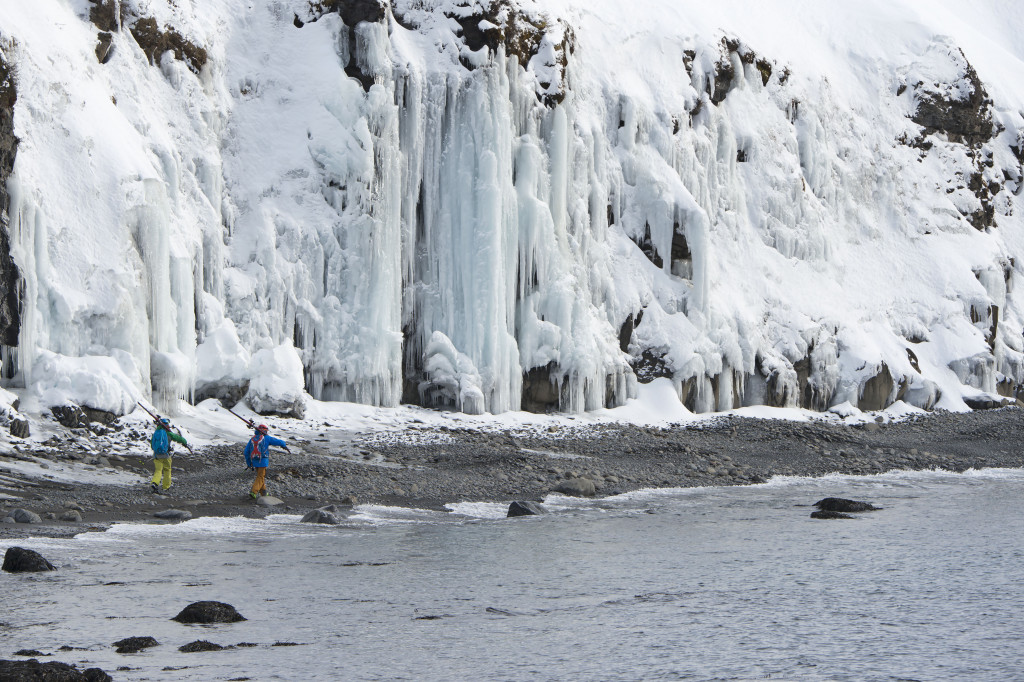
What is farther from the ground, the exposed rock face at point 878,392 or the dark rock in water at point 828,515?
the exposed rock face at point 878,392

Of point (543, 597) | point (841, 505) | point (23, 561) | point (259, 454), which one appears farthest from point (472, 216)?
point (23, 561)

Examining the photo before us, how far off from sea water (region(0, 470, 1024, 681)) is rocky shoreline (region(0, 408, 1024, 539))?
4.78ft

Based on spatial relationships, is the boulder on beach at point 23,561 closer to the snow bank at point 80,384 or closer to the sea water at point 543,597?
the sea water at point 543,597

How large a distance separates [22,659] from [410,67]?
75.4 feet

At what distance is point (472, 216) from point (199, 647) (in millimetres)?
21167

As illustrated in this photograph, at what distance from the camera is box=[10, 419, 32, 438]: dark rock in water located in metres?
20.2

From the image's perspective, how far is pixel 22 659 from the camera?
29.6 ft

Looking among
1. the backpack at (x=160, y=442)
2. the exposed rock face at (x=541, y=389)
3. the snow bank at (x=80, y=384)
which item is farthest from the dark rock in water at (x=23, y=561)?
the exposed rock face at (x=541, y=389)

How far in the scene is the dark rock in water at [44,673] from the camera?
834cm

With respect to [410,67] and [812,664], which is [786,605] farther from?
[410,67]

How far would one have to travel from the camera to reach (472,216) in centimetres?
3020

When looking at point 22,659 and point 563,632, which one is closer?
point 22,659

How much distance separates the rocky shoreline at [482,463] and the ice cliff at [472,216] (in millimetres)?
2111

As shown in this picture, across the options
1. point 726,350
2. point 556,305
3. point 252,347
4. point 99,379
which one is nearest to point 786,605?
point 99,379
